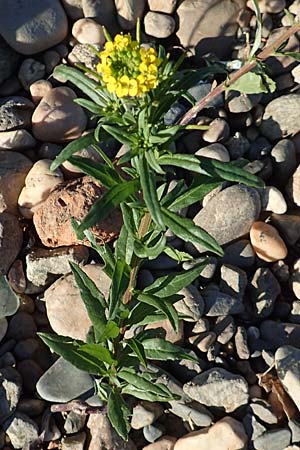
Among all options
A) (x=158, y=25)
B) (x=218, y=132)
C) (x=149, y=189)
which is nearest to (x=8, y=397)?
(x=149, y=189)

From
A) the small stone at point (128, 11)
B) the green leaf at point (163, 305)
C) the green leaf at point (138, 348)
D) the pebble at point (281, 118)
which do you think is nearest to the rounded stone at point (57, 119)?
the small stone at point (128, 11)

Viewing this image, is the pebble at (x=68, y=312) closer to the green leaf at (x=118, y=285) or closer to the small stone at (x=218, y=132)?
the green leaf at (x=118, y=285)

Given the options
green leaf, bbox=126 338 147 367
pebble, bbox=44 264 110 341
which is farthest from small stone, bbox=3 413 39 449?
green leaf, bbox=126 338 147 367

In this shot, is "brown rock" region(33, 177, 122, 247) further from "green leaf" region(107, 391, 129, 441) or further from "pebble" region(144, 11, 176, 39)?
"pebble" region(144, 11, 176, 39)

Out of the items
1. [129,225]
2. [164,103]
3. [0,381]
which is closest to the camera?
[164,103]

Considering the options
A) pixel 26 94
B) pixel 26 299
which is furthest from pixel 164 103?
pixel 26 94

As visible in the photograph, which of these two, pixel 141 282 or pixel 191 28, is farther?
pixel 191 28

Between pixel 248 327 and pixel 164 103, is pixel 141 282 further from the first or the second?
pixel 164 103
